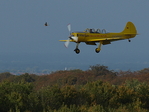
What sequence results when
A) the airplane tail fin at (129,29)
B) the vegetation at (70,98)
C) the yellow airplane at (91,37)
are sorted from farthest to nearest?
the airplane tail fin at (129,29) → the vegetation at (70,98) → the yellow airplane at (91,37)

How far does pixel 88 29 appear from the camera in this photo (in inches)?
1812

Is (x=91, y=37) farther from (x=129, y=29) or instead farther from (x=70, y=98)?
(x=70, y=98)

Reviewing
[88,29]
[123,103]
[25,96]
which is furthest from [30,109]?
[123,103]

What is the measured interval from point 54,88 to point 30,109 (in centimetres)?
719

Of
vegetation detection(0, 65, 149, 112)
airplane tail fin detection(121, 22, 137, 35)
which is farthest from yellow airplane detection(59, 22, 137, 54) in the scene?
vegetation detection(0, 65, 149, 112)

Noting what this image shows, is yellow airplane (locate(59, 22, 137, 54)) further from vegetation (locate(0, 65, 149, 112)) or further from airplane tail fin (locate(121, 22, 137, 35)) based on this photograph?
vegetation (locate(0, 65, 149, 112))

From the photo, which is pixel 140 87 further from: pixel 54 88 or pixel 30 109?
pixel 30 109

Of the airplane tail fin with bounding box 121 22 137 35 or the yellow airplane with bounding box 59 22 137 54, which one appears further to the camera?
the airplane tail fin with bounding box 121 22 137 35

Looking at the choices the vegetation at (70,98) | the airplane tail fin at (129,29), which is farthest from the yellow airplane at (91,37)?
the vegetation at (70,98)

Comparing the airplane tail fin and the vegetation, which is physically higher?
the airplane tail fin

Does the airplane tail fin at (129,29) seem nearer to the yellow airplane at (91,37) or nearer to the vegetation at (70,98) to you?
the yellow airplane at (91,37)

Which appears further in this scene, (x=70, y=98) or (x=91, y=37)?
(x=70, y=98)

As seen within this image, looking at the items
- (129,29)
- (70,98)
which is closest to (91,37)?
(129,29)

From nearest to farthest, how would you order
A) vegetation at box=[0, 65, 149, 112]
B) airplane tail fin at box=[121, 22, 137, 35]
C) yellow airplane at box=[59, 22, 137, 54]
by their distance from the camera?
yellow airplane at box=[59, 22, 137, 54] → vegetation at box=[0, 65, 149, 112] → airplane tail fin at box=[121, 22, 137, 35]
